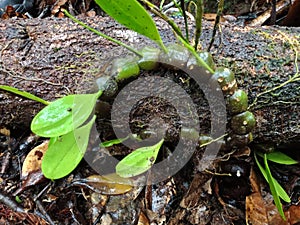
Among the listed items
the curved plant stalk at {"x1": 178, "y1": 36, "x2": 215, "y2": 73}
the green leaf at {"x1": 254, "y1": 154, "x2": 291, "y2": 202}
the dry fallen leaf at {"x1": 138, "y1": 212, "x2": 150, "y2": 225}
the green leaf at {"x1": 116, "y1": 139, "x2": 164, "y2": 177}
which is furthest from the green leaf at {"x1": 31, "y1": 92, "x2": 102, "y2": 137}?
the green leaf at {"x1": 254, "y1": 154, "x2": 291, "y2": 202}

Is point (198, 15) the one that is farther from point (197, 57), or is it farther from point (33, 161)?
point (33, 161)

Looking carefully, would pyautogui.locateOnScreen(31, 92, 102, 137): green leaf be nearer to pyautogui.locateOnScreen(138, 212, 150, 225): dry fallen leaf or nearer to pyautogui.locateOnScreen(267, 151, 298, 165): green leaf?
pyautogui.locateOnScreen(138, 212, 150, 225): dry fallen leaf

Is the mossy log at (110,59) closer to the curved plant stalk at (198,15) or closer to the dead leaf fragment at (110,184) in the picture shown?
the curved plant stalk at (198,15)

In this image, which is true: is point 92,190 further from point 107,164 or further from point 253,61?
point 253,61

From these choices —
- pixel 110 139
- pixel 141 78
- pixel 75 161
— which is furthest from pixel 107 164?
pixel 141 78

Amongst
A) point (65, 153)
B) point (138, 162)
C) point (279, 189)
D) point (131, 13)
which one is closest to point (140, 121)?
point (138, 162)

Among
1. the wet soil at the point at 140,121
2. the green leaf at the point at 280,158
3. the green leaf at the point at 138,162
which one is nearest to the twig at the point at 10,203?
the wet soil at the point at 140,121
